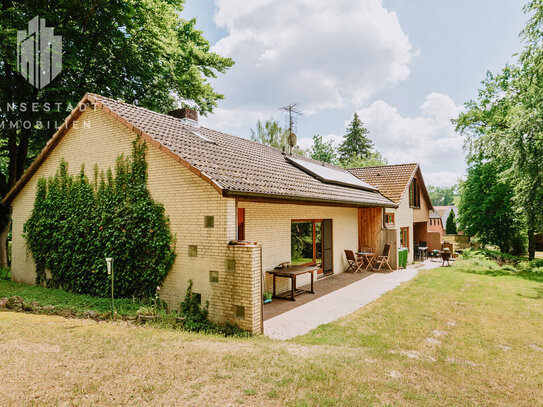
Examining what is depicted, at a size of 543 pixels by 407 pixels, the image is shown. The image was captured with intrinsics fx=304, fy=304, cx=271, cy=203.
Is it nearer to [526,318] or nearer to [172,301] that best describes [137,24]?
[172,301]

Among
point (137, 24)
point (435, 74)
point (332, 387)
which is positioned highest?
point (137, 24)

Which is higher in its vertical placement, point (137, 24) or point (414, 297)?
point (137, 24)

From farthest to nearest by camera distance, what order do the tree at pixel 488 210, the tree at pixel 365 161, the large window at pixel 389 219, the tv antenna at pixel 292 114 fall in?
1. the tree at pixel 365 161
2. the tree at pixel 488 210
3. the large window at pixel 389 219
4. the tv antenna at pixel 292 114

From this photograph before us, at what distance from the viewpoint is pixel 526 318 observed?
8320 millimetres

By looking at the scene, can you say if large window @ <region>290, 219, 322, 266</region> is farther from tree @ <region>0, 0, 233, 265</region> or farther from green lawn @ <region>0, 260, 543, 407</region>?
tree @ <region>0, 0, 233, 265</region>

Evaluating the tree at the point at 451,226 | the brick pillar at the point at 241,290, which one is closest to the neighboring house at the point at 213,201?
the brick pillar at the point at 241,290

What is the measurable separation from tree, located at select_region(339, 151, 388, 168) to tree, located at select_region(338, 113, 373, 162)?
1064mm

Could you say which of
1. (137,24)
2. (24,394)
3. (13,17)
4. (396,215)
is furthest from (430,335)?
(13,17)

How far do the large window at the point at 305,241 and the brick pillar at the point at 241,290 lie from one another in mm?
4616

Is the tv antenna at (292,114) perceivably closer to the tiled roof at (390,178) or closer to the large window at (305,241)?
the large window at (305,241)

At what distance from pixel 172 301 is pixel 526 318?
952 centimetres

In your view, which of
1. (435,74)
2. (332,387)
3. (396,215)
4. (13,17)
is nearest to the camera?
(332,387)

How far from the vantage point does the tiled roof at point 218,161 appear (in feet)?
24.3

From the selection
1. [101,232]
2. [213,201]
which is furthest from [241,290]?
[101,232]
